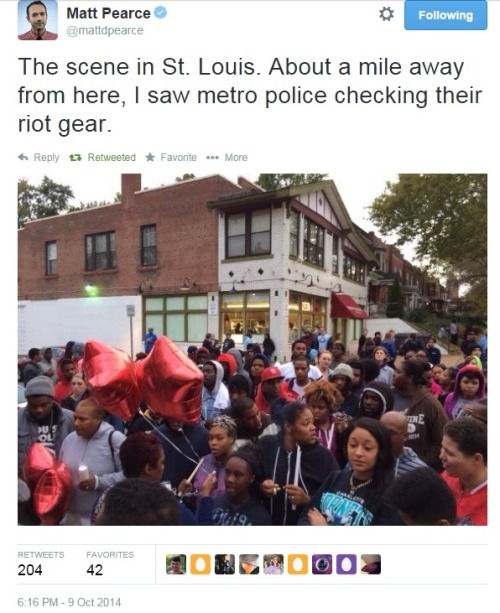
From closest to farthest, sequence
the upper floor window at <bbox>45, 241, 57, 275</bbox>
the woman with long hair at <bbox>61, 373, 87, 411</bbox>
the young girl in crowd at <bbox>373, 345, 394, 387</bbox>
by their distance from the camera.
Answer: the woman with long hair at <bbox>61, 373, 87, 411</bbox>
the young girl in crowd at <bbox>373, 345, 394, 387</bbox>
the upper floor window at <bbox>45, 241, 57, 275</bbox>

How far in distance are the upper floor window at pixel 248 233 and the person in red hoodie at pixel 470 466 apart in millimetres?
6386

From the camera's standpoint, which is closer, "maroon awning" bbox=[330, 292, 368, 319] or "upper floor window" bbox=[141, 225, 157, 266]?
"maroon awning" bbox=[330, 292, 368, 319]

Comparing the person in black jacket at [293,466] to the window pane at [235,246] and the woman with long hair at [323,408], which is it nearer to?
the woman with long hair at [323,408]

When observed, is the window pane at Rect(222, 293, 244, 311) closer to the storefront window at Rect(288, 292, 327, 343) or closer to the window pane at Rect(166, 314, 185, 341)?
the window pane at Rect(166, 314, 185, 341)

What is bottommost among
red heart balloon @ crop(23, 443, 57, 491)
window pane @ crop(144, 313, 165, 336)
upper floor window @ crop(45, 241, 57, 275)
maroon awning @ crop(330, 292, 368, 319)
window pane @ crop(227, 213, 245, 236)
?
red heart balloon @ crop(23, 443, 57, 491)

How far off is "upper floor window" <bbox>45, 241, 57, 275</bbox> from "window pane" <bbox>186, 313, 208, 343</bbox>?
9.38 feet

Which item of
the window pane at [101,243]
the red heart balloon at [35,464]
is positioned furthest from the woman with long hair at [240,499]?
the window pane at [101,243]

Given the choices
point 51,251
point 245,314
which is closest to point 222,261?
point 245,314

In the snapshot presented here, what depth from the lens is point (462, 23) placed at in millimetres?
1174

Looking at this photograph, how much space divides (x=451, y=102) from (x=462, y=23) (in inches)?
9.6

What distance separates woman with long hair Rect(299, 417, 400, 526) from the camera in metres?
1.15
